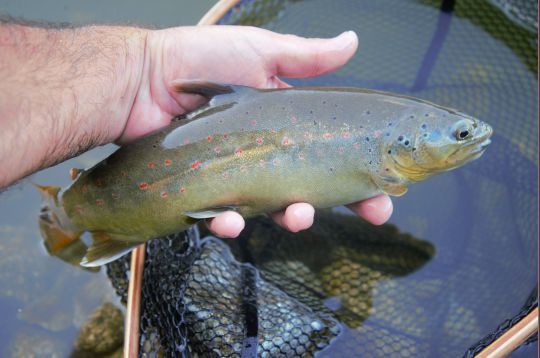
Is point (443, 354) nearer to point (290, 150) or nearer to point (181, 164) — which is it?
point (290, 150)

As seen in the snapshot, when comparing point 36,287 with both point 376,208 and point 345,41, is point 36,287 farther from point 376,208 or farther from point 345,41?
point 345,41

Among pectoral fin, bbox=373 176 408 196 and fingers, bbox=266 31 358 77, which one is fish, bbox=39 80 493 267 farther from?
A: fingers, bbox=266 31 358 77

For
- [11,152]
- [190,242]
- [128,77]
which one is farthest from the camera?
[190,242]

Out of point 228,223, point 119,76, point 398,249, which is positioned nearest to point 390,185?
point 228,223

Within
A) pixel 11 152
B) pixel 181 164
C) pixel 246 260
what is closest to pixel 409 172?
pixel 181 164

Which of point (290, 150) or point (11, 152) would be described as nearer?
point (11, 152)

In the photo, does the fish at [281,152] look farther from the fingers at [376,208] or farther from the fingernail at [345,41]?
the fingernail at [345,41]

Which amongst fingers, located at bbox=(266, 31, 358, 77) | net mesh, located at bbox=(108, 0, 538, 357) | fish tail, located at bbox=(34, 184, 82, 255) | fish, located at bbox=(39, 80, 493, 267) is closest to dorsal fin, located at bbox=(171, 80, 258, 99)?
fish, located at bbox=(39, 80, 493, 267)

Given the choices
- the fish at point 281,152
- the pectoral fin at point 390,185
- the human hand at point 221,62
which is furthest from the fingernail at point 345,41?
the pectoral fin at point 390,185
